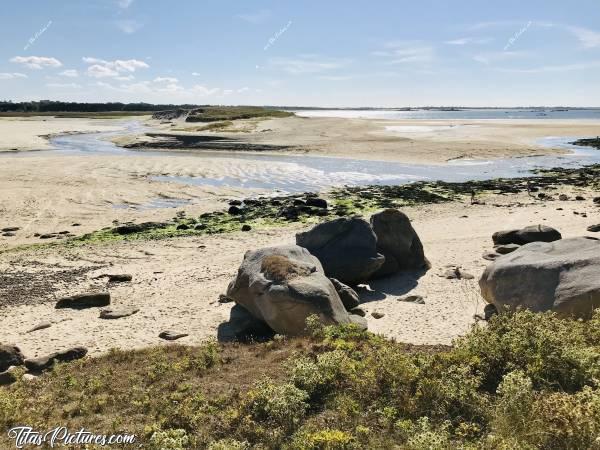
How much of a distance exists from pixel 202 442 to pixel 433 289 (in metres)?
10.4

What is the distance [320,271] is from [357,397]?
19.2 feet

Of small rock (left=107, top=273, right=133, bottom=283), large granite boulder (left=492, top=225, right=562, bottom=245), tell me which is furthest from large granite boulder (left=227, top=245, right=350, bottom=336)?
large granite boulder (left=492, top=225, right=562, bottom=245)

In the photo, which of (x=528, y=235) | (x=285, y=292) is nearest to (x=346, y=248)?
(x=285, y=292)

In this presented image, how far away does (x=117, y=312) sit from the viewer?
1476cm

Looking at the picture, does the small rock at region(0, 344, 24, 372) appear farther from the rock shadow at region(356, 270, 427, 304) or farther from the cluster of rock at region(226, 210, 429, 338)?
the rock shadow at region(356, 270, 427, 304)

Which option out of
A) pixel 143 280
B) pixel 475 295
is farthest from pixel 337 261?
pixel 143 280

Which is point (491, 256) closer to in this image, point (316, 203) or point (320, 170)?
point (316, 203)

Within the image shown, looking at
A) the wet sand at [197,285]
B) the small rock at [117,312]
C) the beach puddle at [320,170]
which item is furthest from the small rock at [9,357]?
the beach puddle at [320,170]

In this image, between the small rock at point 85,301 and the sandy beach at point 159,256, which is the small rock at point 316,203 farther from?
the small rock at point 85,301

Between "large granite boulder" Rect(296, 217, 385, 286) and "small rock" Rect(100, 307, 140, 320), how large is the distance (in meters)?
5.70

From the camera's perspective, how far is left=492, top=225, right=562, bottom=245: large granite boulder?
1930 centimetres

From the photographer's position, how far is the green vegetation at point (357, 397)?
6.75 meters

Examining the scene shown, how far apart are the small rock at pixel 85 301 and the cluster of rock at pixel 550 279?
10677 millimetres

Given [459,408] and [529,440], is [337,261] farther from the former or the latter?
[529,440]
